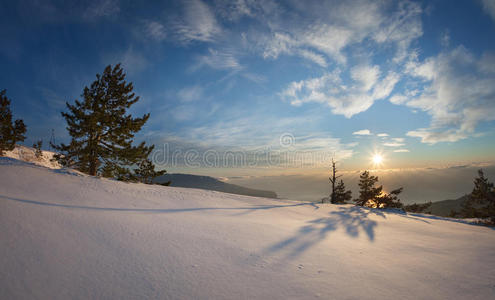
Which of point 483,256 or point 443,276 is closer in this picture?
point 443,276

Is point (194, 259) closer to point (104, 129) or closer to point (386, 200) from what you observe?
point (104, 129)

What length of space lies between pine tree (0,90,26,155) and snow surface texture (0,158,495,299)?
24523mm

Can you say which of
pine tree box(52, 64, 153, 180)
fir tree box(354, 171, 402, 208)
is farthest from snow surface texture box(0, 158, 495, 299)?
fir tree box(354, 171, 402, 208)

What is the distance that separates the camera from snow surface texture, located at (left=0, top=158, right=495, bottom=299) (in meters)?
2.03

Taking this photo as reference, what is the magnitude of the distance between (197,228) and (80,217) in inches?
90.1

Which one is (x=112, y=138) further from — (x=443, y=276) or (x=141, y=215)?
(x=443, y=276)

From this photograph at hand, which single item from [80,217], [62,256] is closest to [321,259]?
[62,256]

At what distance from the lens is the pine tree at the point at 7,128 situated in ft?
63.8

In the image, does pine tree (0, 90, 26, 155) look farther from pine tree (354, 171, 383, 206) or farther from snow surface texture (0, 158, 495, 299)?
pine tree (354, 171, 383, 206)

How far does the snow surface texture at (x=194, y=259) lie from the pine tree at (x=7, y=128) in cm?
2452

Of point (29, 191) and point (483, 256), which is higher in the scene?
point (29, 191)

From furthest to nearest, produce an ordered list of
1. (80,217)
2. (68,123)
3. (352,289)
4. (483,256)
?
(68,123) → (483,256) → (80,217) → (352,289)

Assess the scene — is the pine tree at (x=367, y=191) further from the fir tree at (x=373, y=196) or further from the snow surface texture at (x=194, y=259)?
the snow surface texture at (x=194, y=259)

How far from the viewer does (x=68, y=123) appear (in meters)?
13.5
